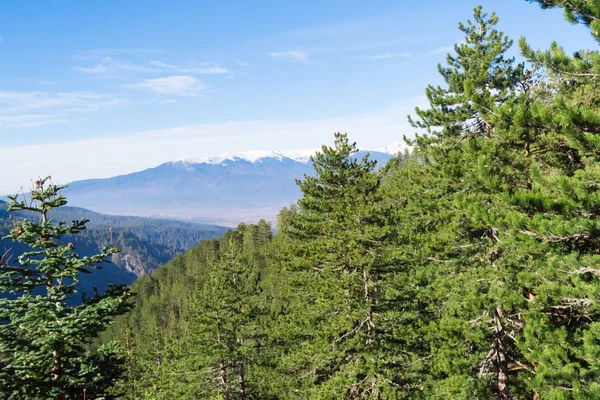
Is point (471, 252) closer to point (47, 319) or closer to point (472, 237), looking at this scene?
point (472, 237)

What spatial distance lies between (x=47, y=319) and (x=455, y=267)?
35.4 feet

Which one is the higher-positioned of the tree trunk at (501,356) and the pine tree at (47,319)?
the pine tree at (47,319)

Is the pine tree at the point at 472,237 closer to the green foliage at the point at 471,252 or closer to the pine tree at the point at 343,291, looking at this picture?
the green foliage at the point at 471,252

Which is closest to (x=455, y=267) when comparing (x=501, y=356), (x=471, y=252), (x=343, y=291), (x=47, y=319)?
(x=471, y=252)

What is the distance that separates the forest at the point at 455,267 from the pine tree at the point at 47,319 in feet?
0.14

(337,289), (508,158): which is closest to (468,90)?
(508,158)

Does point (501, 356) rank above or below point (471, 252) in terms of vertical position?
below

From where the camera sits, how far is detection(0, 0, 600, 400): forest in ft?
22.0

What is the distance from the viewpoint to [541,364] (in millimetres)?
7648

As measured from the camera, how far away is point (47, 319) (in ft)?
24.3

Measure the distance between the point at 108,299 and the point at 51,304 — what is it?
104 cm

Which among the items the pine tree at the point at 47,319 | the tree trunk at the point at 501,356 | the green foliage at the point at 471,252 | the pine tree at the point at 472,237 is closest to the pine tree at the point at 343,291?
the green foliage at the point at 471,252

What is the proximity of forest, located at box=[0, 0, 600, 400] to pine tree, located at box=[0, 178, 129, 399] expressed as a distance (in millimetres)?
42

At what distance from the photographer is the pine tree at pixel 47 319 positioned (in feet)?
23.6
